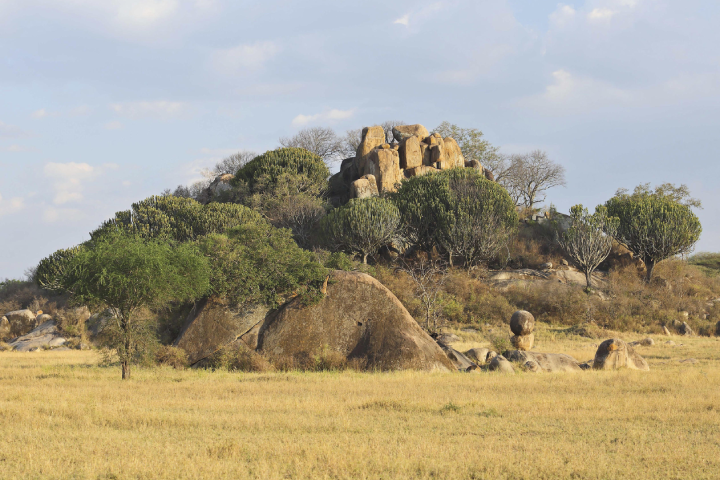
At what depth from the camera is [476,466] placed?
8070 millimetres

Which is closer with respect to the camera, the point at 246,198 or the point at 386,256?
the point at 386,256

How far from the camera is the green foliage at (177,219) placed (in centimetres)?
4572

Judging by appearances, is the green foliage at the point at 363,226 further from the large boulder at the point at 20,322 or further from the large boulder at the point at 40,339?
the large boulder at the point at 20,322

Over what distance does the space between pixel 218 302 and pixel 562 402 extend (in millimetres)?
12286

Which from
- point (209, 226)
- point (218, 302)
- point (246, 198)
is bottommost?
point (218, 302)

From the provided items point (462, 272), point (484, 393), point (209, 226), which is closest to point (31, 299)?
point (209, 226)

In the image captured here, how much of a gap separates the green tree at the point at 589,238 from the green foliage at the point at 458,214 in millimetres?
4941

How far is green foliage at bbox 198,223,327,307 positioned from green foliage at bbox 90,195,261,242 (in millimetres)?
22749

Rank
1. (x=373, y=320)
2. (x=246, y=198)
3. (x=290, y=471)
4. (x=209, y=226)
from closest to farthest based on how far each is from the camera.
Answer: (x=290, y=471)
(x=373, y=320)
(x=209, y=226)
(x=246, y=198)

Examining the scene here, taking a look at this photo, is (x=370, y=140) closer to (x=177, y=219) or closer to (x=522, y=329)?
(x=177, y=219)

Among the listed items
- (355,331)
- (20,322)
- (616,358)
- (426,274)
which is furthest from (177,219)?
(616,358)

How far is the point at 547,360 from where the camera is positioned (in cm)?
2139

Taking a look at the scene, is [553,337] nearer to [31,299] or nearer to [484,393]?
[484,393]

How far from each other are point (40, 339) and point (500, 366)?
99.7 feet
